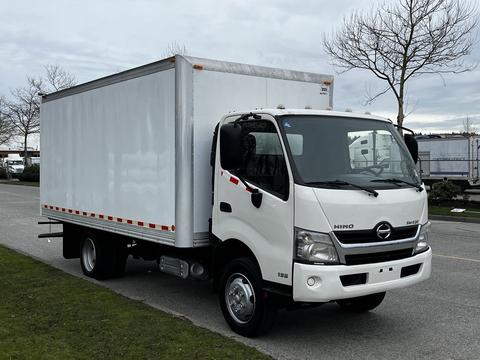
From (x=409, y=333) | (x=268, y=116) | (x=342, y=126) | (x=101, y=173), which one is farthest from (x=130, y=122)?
(x=409, y=333)

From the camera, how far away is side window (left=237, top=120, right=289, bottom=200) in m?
5.21

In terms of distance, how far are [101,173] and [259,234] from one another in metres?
3.37

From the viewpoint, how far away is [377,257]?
205 inches

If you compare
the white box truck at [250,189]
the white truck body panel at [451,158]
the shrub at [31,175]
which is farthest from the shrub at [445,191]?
the shrub at [31,175]

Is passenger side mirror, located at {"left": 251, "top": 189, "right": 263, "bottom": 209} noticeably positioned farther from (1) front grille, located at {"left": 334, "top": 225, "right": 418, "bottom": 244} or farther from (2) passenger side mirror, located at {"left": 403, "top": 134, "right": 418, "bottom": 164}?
(2) passenger side mirror, located at {"left": 403, "top": 134, "right": 418, "bottom": 164}

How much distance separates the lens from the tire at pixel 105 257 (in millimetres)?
8273

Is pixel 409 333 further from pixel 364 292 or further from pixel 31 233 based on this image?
pixel 31 233

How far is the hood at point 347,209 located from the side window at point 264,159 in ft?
0.88

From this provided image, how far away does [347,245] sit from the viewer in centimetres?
497

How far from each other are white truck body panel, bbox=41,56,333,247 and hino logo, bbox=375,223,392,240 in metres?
2.01

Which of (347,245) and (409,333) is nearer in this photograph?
(347,245)

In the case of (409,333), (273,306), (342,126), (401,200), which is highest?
(342,126)

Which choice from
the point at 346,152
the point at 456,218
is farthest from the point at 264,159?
the point at 456,218

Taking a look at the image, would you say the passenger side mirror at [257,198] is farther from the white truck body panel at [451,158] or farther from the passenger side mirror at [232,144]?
the white truck body panel at [451,158]
